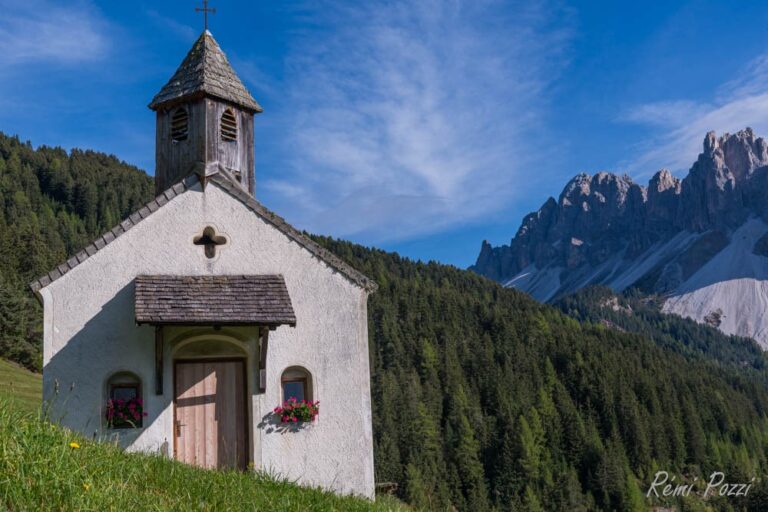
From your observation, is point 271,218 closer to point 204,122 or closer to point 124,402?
point 204,122

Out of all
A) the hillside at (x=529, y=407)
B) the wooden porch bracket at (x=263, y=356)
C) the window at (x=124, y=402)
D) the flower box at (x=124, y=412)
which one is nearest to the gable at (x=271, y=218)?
the wooden porch bracket at (x=263, y=356)

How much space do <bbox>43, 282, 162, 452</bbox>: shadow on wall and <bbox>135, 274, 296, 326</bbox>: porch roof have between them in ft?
2.88

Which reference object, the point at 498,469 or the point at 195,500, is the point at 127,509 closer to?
the point at 195,500

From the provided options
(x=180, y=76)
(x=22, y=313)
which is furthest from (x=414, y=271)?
(x=180, y=76)

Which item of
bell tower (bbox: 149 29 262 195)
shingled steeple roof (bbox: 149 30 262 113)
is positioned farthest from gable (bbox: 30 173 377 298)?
shingled steeple roof (bbox: 149 30 262 113)

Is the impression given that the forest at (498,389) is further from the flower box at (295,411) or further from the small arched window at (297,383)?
the flower box at (295,411)

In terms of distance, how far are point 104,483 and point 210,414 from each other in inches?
331

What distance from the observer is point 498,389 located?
111938 mm

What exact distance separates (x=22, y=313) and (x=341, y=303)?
48025 mm

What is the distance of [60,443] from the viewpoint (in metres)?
5.49

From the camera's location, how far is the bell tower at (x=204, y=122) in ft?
50.3
